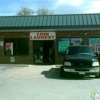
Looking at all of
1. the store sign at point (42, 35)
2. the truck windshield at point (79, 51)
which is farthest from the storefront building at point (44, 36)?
the truck windshield at point (79, 51)

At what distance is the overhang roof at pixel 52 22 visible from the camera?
2059cm

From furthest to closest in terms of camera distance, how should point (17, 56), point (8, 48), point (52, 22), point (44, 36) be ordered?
1. point (8, 48)
2. point (17, 56)
3. point (52, 22)
4. point (44, 36)

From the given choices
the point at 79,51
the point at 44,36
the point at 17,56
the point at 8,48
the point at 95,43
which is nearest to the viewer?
the point at 79,51

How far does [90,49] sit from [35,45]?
8692mm

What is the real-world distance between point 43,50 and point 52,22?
284 centimetres

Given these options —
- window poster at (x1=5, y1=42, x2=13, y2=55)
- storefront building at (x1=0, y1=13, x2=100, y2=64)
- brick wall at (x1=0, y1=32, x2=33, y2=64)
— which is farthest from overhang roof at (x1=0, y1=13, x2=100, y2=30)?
window poster at (x1=5, y1=42, x2=13, y2=55)

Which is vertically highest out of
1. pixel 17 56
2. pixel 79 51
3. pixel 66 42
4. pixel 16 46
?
pixel 66 42

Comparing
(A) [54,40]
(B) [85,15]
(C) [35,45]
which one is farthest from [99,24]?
(C) [35,45]

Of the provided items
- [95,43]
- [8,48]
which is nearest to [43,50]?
[8,48]

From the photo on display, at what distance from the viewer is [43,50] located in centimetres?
2194

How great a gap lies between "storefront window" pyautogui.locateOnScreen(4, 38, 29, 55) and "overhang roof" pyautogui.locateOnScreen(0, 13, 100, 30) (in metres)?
1.32

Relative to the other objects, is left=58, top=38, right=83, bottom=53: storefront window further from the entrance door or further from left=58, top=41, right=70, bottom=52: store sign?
the entrance door

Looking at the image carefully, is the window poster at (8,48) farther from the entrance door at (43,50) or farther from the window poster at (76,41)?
the window poster at (76,41)

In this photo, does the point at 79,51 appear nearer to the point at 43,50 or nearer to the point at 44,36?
the point at 44,36
